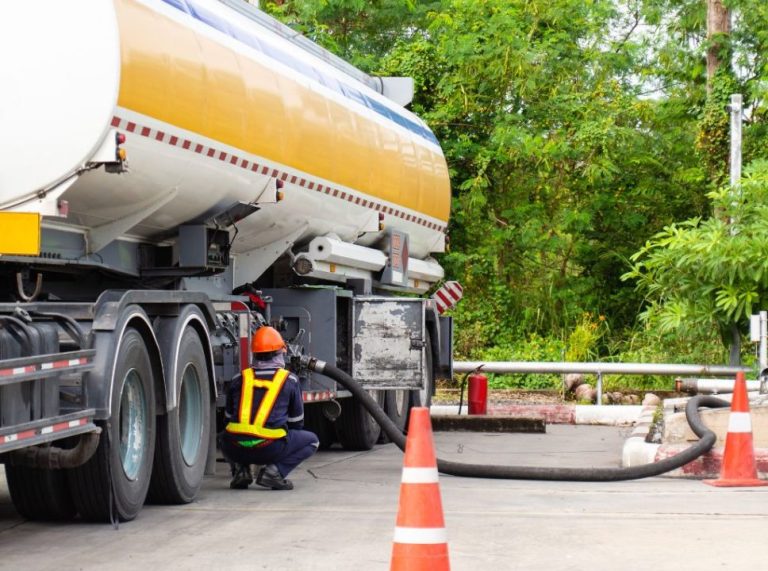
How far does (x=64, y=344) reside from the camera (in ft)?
27.9

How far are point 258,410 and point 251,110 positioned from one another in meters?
2.25

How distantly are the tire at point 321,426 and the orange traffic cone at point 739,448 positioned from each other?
5.20m

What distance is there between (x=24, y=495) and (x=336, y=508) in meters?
2.02

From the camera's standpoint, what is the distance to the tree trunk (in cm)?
2802

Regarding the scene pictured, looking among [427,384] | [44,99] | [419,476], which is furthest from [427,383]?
[419,476]

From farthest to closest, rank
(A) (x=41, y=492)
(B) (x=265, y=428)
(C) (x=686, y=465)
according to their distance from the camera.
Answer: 1. (C) (x=686, y=465)
2. (B) (x=265, y=428)
3. (A) (x=41, y=492)

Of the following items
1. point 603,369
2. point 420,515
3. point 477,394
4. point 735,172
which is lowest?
point 420,515

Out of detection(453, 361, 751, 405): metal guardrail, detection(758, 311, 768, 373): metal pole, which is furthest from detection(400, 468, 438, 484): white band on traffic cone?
detection(453, 361, 751, 405): metal guardrail

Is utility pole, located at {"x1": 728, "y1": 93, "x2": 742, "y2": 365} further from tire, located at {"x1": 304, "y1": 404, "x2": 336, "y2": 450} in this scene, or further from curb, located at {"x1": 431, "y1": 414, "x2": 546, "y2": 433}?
tire, located at {"x1": 304, "y1": 404, "x2": 336, "y2": 450}

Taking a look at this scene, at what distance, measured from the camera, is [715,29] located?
92.1ft

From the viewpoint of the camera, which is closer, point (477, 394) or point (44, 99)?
point (44, 99)

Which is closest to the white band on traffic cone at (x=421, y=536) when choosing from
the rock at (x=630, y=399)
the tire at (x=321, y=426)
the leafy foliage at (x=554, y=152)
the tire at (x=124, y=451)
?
the tire at (x=124, y=451)

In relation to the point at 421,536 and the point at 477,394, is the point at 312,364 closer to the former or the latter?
the point at 477,394

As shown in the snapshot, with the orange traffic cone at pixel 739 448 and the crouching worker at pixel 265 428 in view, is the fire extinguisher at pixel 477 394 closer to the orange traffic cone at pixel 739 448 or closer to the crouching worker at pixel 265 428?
the orange traffic cone at pixel 739 448
